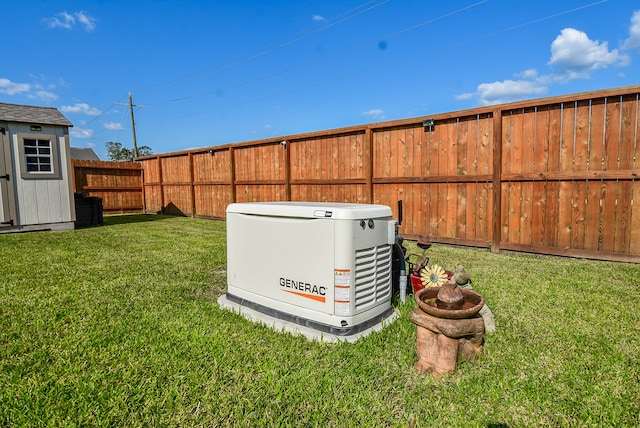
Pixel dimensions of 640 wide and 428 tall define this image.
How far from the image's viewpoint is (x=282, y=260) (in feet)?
8.90

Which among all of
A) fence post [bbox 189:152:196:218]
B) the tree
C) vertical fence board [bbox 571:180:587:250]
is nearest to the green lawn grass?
vertical fence board [bbox 571:180:587:250]

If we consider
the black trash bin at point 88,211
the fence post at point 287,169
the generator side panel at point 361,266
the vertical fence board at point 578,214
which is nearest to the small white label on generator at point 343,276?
the generator side panel at point 361,266

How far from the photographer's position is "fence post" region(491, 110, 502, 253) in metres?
5.46

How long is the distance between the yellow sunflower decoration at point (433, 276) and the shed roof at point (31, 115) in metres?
9.62

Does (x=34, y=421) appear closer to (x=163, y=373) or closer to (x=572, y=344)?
(x=163, y=373)

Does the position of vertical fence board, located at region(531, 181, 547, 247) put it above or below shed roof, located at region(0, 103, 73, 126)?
below

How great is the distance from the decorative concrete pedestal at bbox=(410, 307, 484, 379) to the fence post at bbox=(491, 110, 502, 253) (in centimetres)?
394

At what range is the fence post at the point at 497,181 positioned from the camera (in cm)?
546

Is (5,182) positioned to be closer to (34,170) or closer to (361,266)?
(34,170)

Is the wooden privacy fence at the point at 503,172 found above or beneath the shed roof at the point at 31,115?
beneath

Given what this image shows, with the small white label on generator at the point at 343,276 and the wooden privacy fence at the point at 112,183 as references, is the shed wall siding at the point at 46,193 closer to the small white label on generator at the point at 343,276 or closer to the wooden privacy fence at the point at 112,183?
A: the wooden privacy fence at the point at 112,183

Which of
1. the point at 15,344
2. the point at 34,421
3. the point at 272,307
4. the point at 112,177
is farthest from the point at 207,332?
the point at 112,177

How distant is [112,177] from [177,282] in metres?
12.0

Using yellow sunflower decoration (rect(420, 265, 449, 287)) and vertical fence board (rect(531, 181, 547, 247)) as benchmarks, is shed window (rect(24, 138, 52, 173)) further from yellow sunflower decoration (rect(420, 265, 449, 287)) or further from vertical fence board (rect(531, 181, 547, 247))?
vertical fence board (rect(531, 181, 547, 247))
